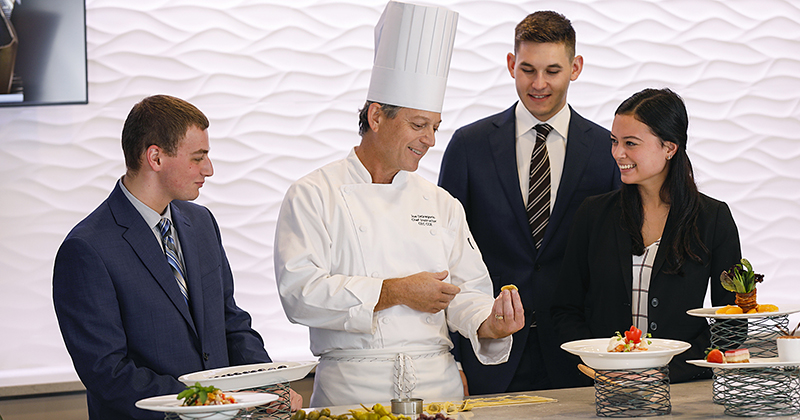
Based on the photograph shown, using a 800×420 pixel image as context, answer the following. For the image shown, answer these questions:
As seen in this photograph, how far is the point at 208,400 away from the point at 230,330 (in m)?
0.95

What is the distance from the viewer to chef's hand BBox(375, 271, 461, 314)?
2.03m

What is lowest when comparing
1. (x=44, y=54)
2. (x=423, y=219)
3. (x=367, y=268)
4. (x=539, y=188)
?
(x=367, y=268)

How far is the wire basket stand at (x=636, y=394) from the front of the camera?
1771mm

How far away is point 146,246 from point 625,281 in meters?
1.46

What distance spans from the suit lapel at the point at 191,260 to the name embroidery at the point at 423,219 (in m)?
0.67

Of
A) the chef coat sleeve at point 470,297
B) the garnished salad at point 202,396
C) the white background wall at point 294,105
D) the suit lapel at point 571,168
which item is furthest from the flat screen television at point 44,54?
the garnished salad at point 202,396

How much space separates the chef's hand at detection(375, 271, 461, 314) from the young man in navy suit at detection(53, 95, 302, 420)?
0.38 meters

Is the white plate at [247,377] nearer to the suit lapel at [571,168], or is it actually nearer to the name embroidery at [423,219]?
the name embroidery at [423,219]

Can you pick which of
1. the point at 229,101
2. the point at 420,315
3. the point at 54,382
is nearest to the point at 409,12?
the point at 420,315

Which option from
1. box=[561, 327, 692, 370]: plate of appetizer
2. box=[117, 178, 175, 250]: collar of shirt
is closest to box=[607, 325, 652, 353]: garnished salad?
box=[561, 327, 692, 370]: plate of appetizer

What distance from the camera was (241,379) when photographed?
1.65 m

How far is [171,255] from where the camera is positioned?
218 cm

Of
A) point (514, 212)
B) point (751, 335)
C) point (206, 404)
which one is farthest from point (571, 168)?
point (206, 404)

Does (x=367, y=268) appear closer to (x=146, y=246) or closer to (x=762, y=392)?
(x=146, y=246)
